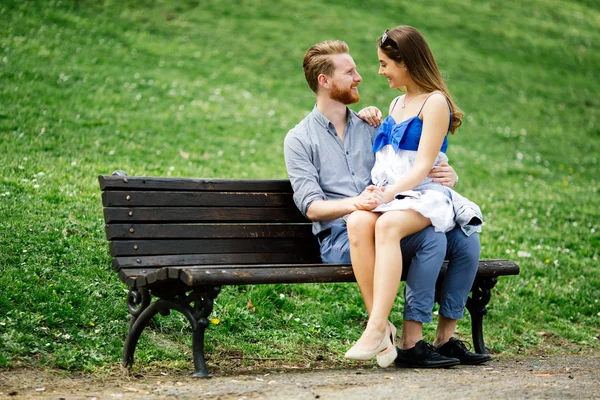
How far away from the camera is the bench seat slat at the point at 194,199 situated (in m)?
4.31

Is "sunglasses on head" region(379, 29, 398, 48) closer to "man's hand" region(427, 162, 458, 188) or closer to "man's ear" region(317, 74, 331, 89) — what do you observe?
"man's ear" region(317, 74, 331, 89)

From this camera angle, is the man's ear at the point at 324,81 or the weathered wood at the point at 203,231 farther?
the man's ear at the point at 324,81

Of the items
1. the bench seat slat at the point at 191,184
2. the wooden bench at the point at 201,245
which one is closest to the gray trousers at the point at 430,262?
the wooden bench at the point at 201,245

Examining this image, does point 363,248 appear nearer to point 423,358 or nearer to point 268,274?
point 268,274

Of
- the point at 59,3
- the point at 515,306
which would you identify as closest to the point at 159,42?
the point at 59,3

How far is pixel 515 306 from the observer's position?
6449 millimetres

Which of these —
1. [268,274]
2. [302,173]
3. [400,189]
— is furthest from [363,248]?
[302,173]

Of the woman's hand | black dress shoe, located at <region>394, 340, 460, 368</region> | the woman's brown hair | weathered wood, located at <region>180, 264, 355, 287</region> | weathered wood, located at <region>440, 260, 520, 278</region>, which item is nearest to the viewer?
weathered wood, located at <region>180, 264, 355, 287</region>

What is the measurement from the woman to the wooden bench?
0.25m

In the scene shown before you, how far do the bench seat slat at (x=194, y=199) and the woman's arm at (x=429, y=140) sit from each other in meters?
0.83

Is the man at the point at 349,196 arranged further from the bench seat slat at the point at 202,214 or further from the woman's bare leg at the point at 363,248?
the bench seat slat at the point at 202,214

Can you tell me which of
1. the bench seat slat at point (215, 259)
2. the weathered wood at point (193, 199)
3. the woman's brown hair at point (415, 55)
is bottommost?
the bench seat slat at point (215, 259)

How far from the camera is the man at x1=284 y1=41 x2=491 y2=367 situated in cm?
419

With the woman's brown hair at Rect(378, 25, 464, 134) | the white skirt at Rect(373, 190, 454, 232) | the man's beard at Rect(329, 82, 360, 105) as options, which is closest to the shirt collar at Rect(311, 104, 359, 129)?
the man's beard at Rect(329, 82, 360, 105)
